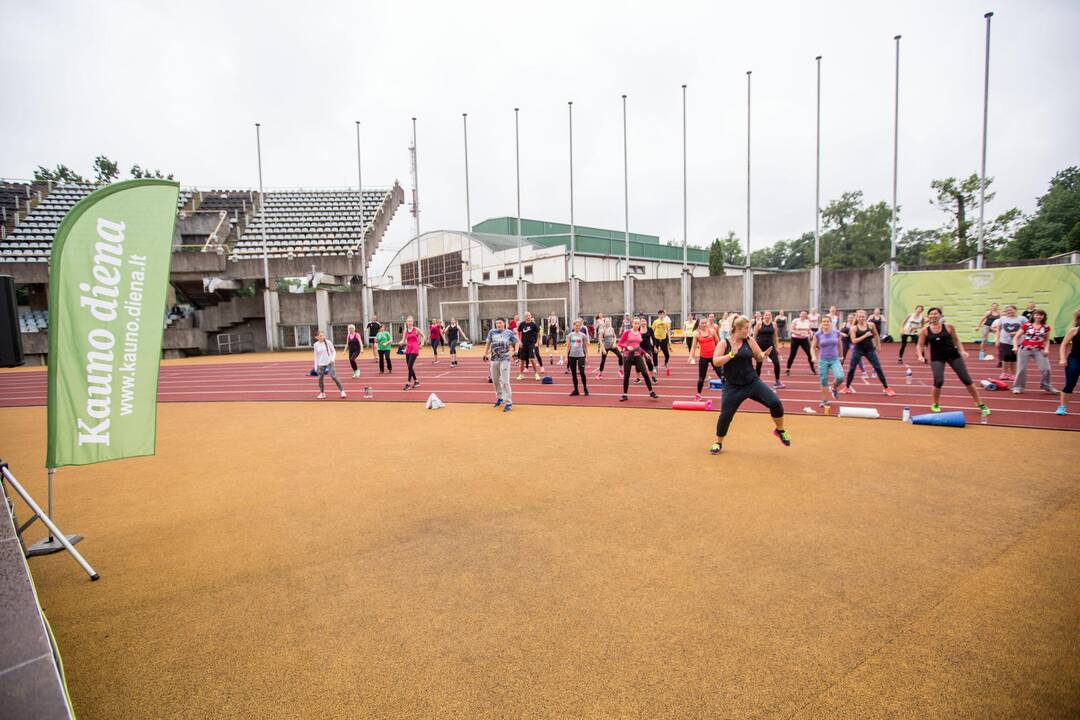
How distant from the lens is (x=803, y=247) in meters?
78.4

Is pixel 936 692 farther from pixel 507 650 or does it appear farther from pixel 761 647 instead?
pixel 507 650

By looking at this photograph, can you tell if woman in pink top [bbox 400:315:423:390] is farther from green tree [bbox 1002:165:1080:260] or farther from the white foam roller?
green tree [bbox 1002:165:1080:260]

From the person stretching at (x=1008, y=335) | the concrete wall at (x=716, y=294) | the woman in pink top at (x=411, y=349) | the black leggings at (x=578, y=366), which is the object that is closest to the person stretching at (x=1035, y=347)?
the person stretching at (x=1008, y=335)

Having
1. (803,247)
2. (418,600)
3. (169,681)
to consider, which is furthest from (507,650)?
(803,247)

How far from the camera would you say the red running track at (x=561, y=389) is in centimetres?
1020

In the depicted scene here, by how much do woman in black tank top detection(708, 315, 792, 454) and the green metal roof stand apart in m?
40.4

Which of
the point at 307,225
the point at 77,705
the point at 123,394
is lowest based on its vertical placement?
the point at 77,705

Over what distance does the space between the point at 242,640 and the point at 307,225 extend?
40865 mm

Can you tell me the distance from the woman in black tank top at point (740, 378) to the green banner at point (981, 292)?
21.2m

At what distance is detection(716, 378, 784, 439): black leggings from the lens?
6.96 m

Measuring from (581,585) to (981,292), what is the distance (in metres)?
27.1

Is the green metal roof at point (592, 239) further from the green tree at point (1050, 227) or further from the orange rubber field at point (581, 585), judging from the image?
the orange rubber field at point (581, 585)

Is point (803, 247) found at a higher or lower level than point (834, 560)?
higher

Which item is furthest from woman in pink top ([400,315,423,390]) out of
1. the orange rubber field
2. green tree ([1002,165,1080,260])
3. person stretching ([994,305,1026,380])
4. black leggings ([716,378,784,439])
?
green tree ([1002,165,1080,260])
